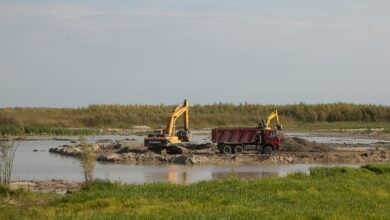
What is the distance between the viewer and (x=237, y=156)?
37.3m

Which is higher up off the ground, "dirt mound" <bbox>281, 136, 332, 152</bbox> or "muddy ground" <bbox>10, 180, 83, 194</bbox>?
"dirt mound" <bbox>281, 136, 332, 152</bbox>

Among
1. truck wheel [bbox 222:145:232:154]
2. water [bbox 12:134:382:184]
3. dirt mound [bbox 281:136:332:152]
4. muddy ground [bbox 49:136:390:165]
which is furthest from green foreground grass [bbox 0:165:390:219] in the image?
dirt mound [bbox 281:136:332:152]

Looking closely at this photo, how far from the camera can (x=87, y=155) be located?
21.1 meters

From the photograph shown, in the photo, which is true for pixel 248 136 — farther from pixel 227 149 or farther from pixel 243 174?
pixel 243 174

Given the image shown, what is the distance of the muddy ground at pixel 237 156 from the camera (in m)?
36.2

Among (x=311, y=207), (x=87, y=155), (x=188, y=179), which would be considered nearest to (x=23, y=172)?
(x=188, y=179)

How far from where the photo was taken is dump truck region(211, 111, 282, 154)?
39781 mm

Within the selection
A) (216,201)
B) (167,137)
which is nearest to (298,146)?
(167,137)

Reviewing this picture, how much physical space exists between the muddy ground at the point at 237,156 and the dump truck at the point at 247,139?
17.5 inches

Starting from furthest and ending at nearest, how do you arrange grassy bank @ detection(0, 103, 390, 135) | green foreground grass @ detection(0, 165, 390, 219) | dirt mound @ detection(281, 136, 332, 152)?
grassy bank @ detection(0, 103, 390, 135)
dirt mound @ detection(281, 136, 332, 152)
green foreground grass @ detection(0, 165, 390, 219)

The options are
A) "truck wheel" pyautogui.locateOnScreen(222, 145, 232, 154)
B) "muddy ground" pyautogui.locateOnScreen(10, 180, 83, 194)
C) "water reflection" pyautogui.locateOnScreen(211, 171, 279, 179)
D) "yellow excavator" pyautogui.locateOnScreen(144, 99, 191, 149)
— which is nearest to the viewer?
"muddy ground" pyautogui.locateOnScreen(10, 180, 83, 194)

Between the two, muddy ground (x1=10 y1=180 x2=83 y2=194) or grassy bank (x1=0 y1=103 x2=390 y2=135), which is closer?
muddy ground (x1=10 y1=180 x2=83 y2=194)

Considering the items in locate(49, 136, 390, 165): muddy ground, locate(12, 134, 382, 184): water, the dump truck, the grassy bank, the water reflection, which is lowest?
the water reflection

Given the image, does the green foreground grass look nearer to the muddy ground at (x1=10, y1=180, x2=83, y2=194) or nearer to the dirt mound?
the muddy ground at (x1=10, y1=180, x2=83, y2=194)
